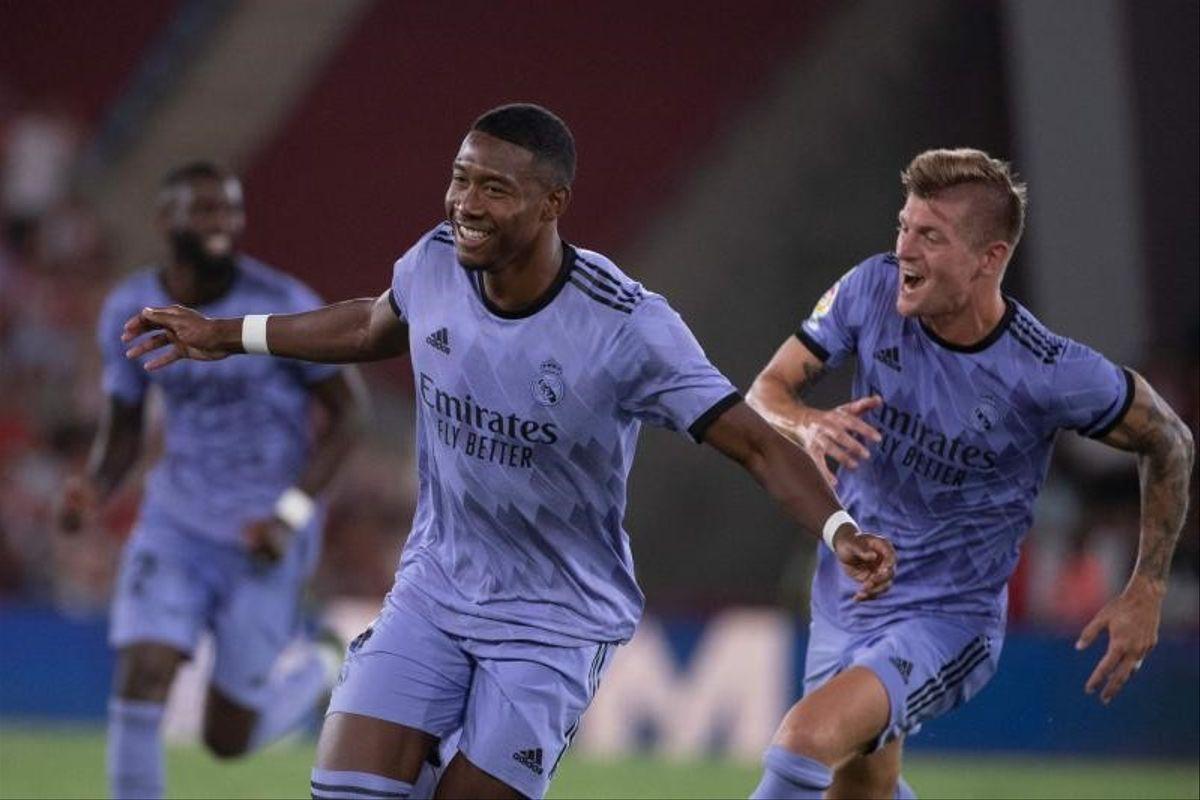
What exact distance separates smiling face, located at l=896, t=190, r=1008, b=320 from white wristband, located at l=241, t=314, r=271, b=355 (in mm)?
1891

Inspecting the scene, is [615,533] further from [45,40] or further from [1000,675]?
[45,40]

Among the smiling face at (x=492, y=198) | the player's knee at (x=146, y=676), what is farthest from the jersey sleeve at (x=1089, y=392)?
the player's knee at (x=146, y=676)

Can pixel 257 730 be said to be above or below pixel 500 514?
below

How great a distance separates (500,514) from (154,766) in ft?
8.86

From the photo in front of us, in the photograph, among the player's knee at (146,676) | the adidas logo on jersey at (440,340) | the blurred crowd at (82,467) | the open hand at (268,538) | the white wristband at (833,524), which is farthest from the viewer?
the blurred crowd at (82,467)

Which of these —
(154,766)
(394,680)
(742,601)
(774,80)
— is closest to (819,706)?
(394,680)

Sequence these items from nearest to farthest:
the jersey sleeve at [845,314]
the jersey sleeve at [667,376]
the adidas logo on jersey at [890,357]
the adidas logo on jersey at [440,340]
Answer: the jersey sleeve at [667,376], the adidas logo on jersey at [440,340], the adidas logo on jersey at [890,357], the jersey sleeve at [845,314]

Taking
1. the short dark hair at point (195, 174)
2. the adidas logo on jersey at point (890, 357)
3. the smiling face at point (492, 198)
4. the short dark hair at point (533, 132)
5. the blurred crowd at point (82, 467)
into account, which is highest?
the short dark hair at point (533, 132)

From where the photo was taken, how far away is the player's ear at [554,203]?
600 cm

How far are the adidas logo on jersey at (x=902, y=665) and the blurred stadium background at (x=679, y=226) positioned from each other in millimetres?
5255

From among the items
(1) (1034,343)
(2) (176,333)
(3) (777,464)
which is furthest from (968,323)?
(2) (176,333)

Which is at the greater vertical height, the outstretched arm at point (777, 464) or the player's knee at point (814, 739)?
the outstretched arm at point (777, 464)

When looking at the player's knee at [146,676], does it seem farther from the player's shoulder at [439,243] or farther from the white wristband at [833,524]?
the white wristband at [833,524]

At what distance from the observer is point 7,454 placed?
15.4 meters
